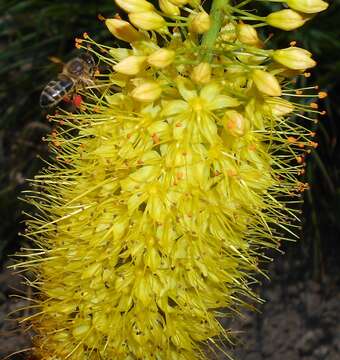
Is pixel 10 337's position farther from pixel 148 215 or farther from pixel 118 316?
pixel 148 215

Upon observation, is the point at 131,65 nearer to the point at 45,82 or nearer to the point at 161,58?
the point at 161,58

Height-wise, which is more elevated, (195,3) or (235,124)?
(195,3)

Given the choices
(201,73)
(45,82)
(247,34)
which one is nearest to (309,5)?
(247,34)

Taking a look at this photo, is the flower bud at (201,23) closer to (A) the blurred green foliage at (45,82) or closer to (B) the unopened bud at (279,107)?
(B) the unopened bud at (279,107)

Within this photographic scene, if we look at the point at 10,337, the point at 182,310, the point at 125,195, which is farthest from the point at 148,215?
the point at 10,337

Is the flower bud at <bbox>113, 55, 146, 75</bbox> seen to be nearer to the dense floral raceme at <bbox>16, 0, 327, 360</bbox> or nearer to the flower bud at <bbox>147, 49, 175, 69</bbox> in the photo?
the dense floral raceme at <bbox>16, 0, 327, 360</bbox>

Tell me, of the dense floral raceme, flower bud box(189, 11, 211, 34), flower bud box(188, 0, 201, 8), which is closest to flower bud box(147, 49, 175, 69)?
the dense floral raceme
